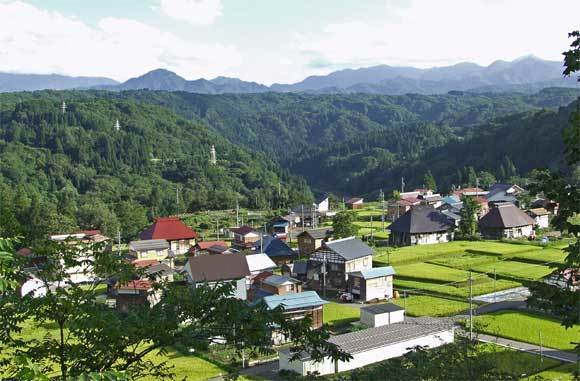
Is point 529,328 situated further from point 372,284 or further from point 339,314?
point 372,284

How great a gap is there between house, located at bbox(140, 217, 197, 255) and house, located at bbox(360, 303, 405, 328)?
1970cm

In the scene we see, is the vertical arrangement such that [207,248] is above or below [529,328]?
below

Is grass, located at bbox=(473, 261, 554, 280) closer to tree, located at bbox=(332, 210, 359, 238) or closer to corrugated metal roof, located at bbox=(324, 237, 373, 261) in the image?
corrugated metal roof, located at bbox=(324, 237, 373, 261)

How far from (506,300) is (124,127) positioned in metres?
78.6

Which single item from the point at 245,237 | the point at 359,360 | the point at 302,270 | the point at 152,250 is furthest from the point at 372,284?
the point at 245,237

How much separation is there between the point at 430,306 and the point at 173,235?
Result: 2042 cm

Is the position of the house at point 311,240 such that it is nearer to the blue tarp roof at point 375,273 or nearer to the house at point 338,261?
the house at point 338,261

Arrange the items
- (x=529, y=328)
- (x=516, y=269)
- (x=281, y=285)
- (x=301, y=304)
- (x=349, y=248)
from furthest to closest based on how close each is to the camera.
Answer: (x=516, y=269) → (x=349, y=248) → (x=281, y=285) → (x=301, y=304) → (x=529, y=328)

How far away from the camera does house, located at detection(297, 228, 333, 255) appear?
104 feet

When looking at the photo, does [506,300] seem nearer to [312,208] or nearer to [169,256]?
[169,256]

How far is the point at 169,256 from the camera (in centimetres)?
3284

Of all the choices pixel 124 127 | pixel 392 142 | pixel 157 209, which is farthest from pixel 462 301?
pixel 392 142

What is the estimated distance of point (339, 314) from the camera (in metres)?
20.2

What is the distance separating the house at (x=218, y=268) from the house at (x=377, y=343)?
712 centimetres
